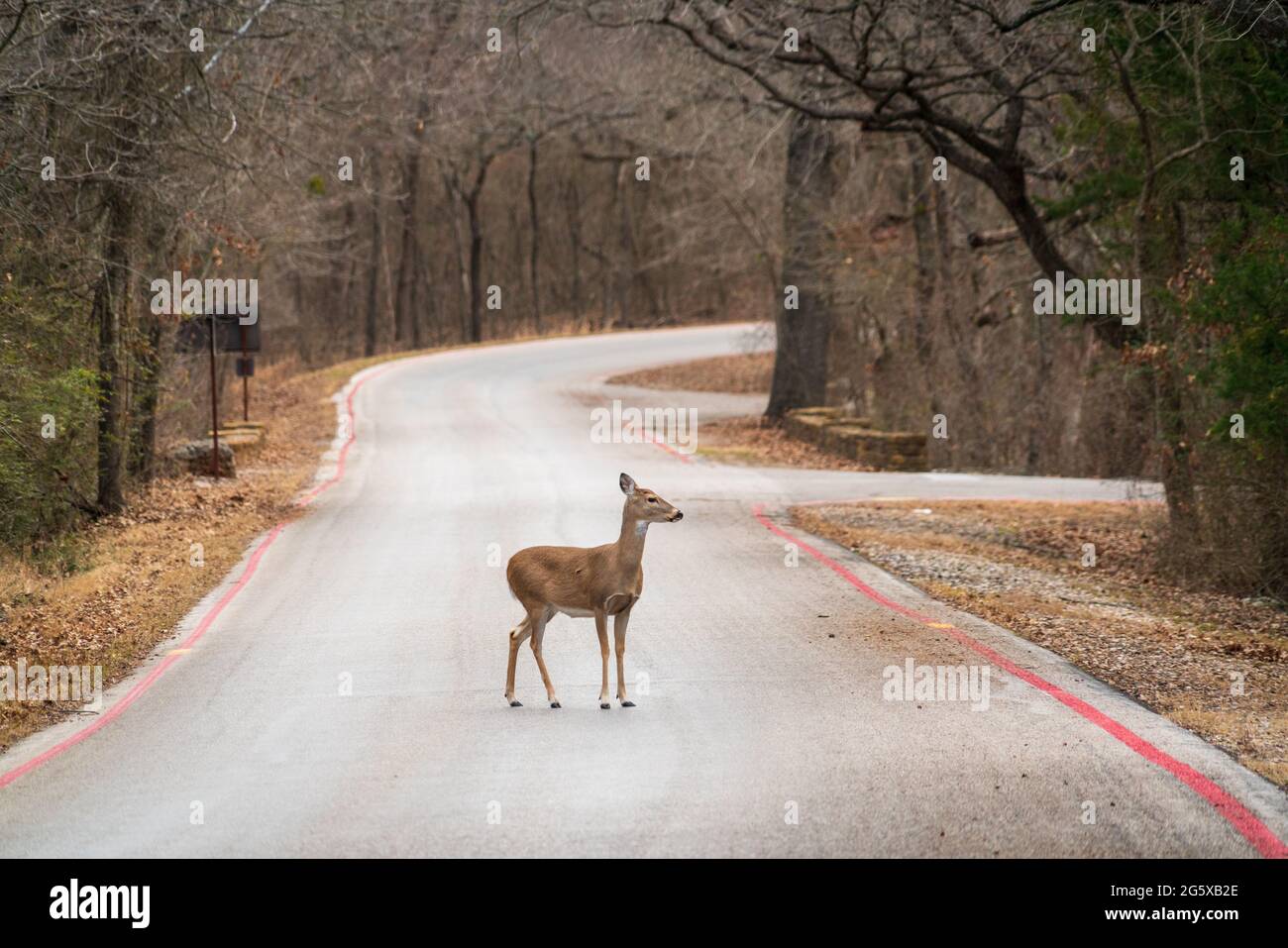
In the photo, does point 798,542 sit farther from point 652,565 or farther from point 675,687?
point 675,687

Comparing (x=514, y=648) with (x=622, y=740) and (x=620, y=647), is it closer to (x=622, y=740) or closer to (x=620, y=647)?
(x=620, y=647)

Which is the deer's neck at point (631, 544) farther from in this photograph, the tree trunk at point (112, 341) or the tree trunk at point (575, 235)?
the tree trunk at point (575, 235)

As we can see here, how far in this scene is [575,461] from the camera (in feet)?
90.9

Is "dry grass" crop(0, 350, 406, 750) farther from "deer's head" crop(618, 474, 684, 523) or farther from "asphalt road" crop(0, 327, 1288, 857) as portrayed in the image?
"deer's head" crop(618, 474, 684, 523)

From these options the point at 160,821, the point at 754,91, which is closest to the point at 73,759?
the point at 160,821

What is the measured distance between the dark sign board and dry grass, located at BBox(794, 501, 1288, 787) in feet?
33.3

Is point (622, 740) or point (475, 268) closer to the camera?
point (622, 740)

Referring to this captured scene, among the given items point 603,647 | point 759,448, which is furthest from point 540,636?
point 759,448

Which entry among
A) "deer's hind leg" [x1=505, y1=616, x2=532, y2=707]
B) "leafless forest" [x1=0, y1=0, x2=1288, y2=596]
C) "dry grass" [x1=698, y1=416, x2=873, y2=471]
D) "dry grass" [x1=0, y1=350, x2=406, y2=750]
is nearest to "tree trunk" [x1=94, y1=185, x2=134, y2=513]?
"leafless forest" [x1=0, y1=0, x2=1288, y2=596]

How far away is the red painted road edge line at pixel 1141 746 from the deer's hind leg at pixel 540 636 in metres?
3.71

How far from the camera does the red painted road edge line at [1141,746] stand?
788cm

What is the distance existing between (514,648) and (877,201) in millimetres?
28884

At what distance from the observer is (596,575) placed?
32.4ft

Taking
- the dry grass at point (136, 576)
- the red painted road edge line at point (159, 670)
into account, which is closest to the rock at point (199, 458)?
the dry grass at point (136, 576)
